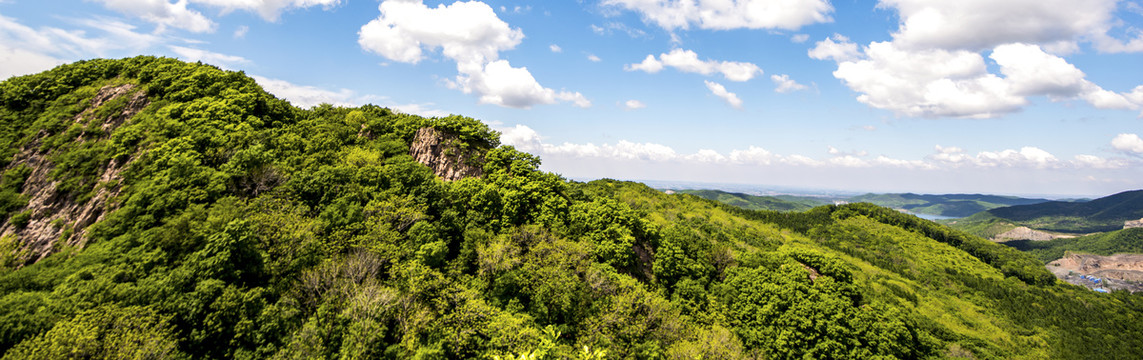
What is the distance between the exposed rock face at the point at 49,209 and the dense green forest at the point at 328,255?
23 cm

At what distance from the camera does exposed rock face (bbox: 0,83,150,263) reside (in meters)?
34.6

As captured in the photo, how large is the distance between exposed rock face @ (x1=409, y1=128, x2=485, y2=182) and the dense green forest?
39.5 inches

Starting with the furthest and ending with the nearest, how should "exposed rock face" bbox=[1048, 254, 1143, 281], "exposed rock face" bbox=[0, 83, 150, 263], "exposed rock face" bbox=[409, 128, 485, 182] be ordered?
"exposed rock face" bbox=[1048, 254, 1143, 281]
"exposed rock face" bbox=[409, 128, 485, 182]
"exposed rock face" bbox=[0, 83, 150, 263]

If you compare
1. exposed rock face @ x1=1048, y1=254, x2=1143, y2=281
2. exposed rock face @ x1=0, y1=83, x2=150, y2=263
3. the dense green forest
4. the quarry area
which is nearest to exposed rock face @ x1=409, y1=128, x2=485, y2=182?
the dense green forest

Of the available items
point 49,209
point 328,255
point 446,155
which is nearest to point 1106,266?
point 446,155

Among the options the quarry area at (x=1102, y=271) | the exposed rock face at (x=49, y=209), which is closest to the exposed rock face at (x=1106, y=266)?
the quarry area at (x=1102, y=271)

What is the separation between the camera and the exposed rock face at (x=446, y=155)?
4988cm

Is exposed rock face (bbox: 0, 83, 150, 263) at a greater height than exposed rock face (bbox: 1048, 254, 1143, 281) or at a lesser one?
greater

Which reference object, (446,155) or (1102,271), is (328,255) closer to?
(446,155)

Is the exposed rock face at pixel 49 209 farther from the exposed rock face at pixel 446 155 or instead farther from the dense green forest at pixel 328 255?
the exposed rock face at pixel 446 155

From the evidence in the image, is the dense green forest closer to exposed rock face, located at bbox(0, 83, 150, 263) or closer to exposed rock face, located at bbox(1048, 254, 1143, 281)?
exposed rock face, located at bbox(0, 83, 150, 263)

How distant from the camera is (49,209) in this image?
3706 centimetres

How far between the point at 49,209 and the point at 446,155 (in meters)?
36.9

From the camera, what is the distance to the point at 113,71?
55000 millimetres
